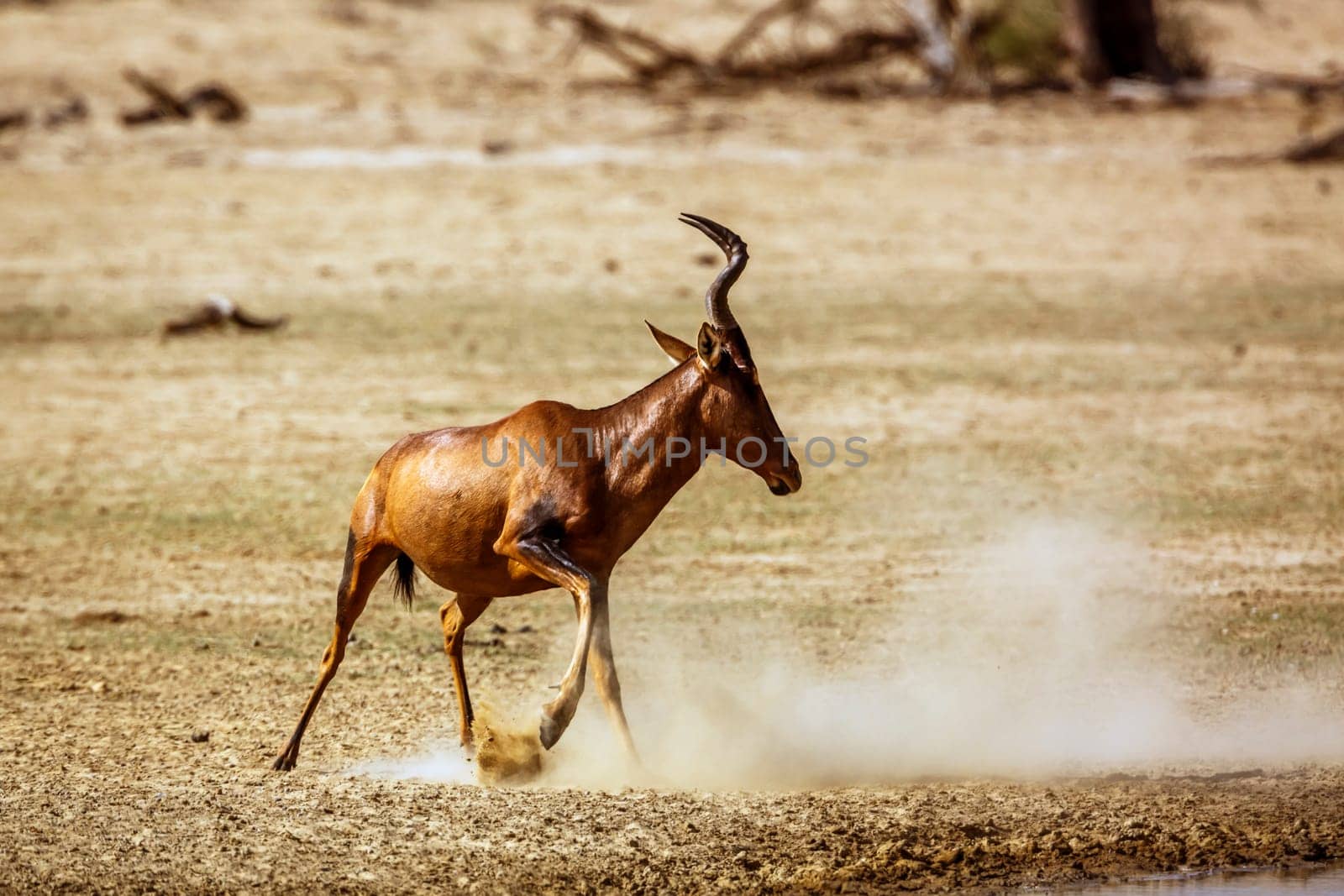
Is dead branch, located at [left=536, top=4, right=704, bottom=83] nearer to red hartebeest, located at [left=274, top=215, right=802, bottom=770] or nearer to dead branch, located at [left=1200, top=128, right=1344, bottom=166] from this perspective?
dead branch, located at [left=1200, top=128, right=1344, bottom=166]

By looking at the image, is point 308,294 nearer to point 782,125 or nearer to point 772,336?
point 772,336

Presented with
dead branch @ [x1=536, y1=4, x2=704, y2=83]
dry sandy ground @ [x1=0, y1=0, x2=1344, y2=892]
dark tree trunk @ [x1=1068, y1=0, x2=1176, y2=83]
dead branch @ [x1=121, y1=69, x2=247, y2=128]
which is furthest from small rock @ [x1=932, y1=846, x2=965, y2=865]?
dark tree trunk @ [x1=1068, y1=0, x2=1176, y2=83]

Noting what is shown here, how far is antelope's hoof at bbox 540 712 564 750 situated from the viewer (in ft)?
21.0

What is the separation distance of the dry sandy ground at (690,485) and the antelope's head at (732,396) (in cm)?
125

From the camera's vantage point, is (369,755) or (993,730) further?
(993,730)

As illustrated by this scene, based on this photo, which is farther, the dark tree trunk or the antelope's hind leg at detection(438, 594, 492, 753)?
the dark tree trunk

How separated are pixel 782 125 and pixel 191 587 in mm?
12397

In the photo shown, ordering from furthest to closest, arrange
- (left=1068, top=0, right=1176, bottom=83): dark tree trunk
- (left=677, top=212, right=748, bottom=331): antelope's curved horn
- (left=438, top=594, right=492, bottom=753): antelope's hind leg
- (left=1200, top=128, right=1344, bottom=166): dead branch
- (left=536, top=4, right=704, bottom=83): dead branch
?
1. (left=1068, top=0, right=1176, bottom=83): dark tree trunk
2. (left=536, top=4, right=704, bottom=83): dead branch
3. (left=1200, top=128, right=1344, bottom=166): dead branch
4. (left=438, top=594, right=492, bottom=753): antelope's hind leg
5. (left=677, top=212, right=748, bottom=331): antelope's curved horn

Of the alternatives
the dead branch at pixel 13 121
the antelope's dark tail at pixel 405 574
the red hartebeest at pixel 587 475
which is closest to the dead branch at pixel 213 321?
the dead branch at pixel 13 121

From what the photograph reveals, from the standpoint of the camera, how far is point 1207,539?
35.4ft

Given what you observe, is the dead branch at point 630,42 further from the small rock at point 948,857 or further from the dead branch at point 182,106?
the small rock at point 948,857

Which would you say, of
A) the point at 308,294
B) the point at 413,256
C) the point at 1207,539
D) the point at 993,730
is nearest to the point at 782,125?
the point at 413,256

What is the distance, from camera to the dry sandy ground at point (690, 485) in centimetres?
684

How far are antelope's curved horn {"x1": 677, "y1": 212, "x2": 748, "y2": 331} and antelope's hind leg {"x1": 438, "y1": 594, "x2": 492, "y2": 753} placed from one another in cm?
149
